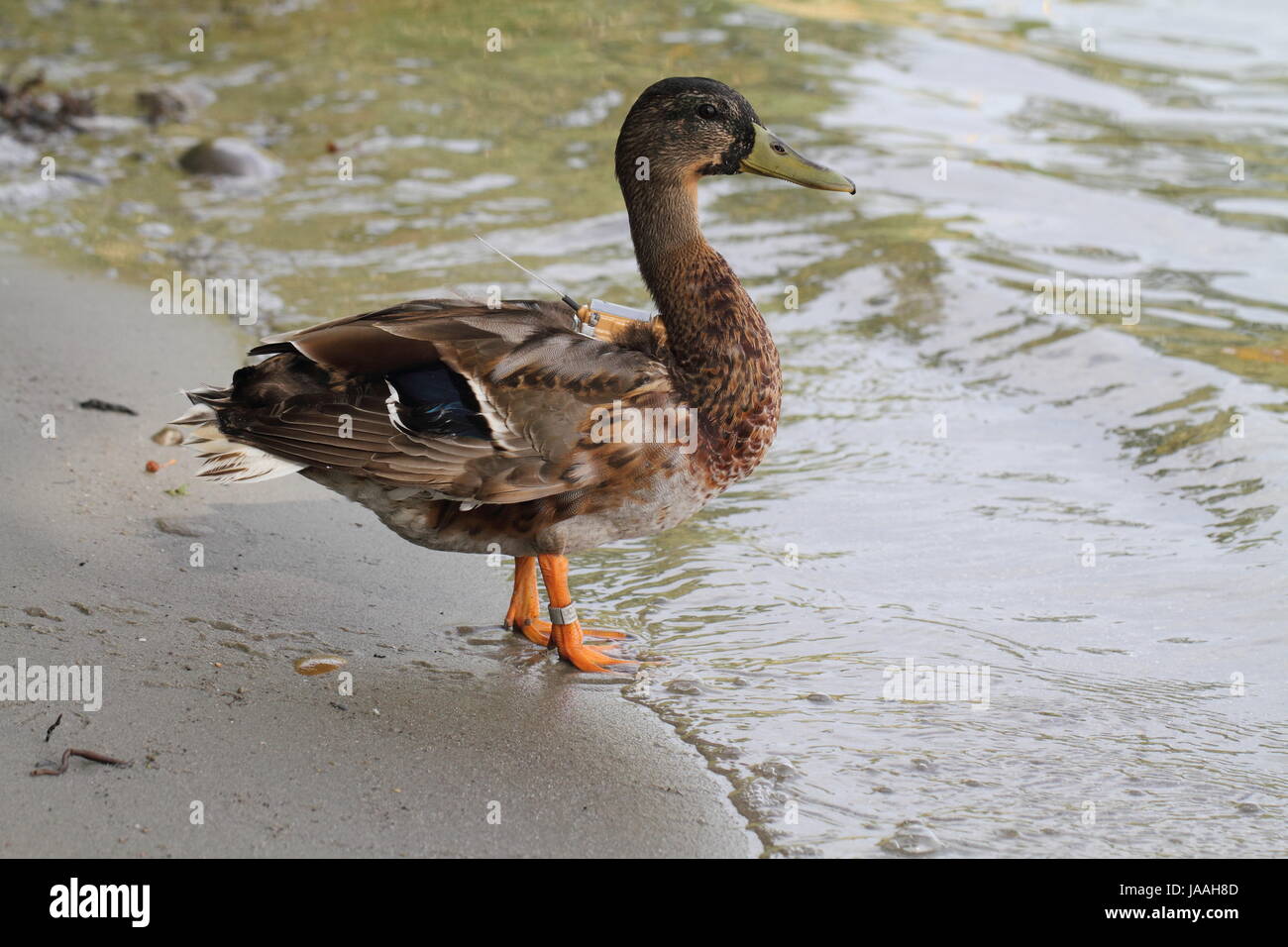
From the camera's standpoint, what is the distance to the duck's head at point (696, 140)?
505cm

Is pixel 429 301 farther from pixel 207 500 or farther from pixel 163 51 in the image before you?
pixel 163 51

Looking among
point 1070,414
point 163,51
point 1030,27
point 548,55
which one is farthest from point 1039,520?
point 163,51

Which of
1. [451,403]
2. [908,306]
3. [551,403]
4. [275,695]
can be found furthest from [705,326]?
[908,306]

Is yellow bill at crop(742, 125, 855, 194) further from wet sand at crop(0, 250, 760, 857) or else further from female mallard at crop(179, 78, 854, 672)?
wet sand at crop(0, 250, 760, 857)

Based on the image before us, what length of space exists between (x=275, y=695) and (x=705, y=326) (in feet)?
6.08

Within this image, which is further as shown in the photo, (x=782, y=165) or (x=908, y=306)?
(x=908, y=306)

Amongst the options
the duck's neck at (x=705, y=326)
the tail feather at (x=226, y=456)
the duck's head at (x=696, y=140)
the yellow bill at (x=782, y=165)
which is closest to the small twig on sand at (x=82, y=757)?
the tail feather at (x=226, y=456)

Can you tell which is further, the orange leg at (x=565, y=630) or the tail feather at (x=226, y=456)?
the orange leg at (x=565, y=630)

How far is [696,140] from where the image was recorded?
5.07 metres

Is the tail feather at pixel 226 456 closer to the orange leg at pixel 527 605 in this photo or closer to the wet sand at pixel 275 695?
the wet sand at pixel 275 695

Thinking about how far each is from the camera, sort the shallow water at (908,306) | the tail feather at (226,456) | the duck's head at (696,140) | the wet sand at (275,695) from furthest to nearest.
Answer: the duck's head at (696,140) → the tail feather at (226,456) → the shallow water at (908,306) → the wet sand at (275,695)

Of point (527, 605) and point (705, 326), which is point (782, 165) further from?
point (527, 605)

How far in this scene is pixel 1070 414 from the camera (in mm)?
7418

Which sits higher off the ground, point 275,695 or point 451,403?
point 451,403
